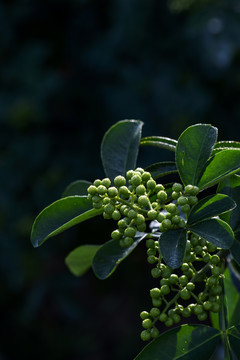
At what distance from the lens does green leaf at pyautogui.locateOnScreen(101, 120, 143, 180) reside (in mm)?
1008

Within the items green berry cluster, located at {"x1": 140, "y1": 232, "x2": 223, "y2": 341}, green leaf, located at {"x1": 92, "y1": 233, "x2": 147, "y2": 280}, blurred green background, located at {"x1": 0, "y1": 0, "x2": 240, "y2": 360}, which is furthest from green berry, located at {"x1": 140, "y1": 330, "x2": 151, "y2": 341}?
blurred green background, located at {"x1": 0, "y1": 0, "x2": 240, "y2": 360}

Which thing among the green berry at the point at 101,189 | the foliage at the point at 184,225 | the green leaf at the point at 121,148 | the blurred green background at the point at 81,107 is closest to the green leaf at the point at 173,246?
the foliage at the point at 184,225

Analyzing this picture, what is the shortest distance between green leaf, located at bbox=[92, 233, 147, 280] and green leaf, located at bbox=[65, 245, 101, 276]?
156 mm

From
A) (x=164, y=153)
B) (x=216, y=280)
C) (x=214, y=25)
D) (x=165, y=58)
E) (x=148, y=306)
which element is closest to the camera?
(x=216, y=280)

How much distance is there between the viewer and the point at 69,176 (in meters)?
2.93

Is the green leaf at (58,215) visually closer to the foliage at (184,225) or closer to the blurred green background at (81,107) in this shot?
the foliage at (184,225)

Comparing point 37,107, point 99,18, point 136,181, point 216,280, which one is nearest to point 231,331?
point 216,280

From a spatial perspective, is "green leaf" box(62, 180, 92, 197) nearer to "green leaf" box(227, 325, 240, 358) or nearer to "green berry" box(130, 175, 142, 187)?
"green berry" box(130, 175, 142, 187)

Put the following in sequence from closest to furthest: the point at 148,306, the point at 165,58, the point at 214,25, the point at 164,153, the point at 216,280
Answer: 1. the point at 216,280
2. the point at 214,25
3. the point at 164,153
4. the point at 165,58
5. the point at 148,306

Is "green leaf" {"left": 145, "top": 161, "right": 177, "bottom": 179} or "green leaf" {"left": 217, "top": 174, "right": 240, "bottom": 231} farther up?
"green leaf" {"left": 145, "top": 161, "right": 177, "bottom": 179}

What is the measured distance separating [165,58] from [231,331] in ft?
7.83

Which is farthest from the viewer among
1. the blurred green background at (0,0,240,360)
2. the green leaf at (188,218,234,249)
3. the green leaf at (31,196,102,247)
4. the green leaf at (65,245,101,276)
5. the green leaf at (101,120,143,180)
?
the blurred green background at (0,0,240,360)

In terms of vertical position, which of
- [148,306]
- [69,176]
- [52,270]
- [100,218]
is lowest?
[148,306]

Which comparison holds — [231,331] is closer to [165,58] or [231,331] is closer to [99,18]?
[165,58]
